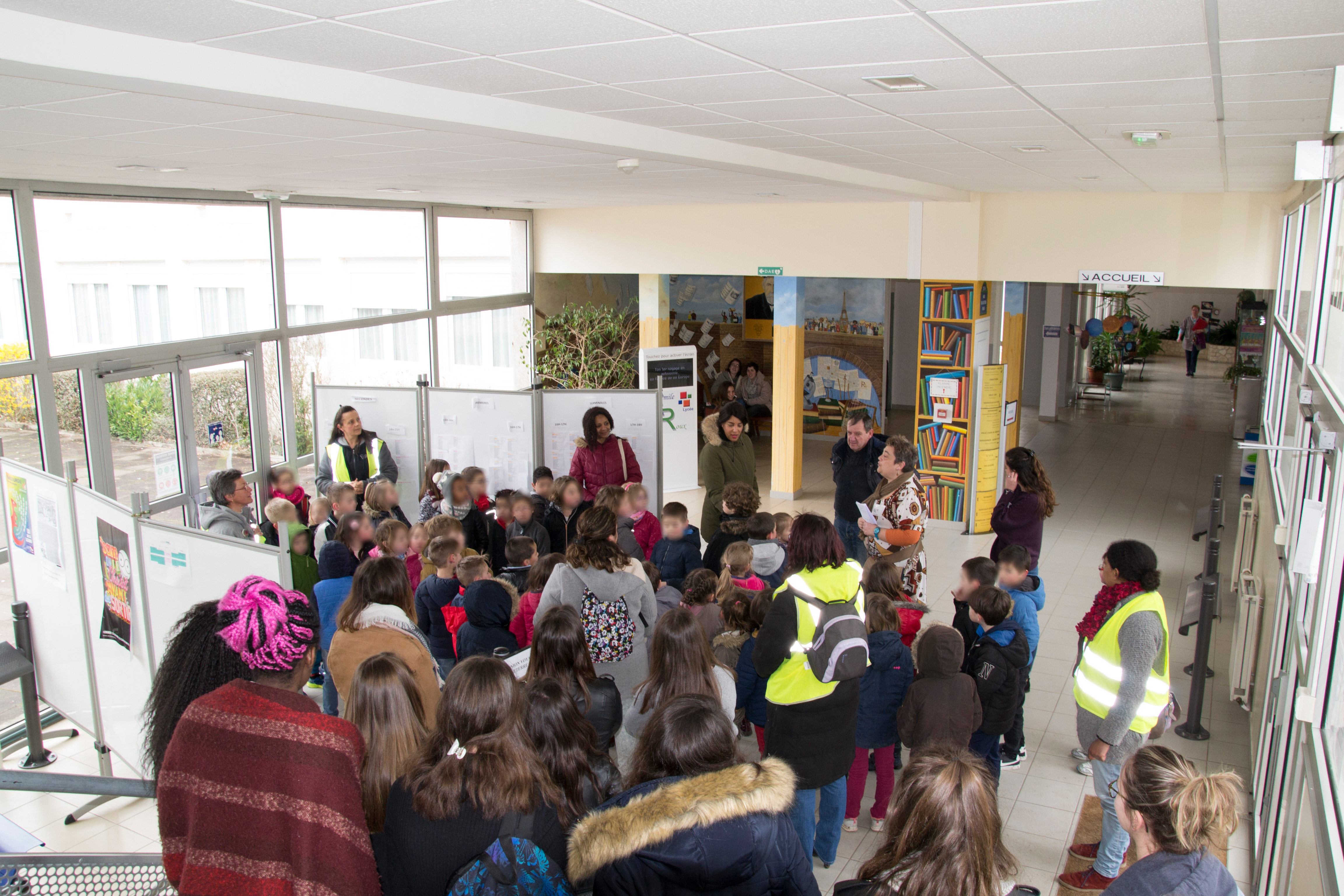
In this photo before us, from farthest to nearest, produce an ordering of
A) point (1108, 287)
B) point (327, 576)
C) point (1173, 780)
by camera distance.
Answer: point (1108, 287) < point (327, 576) < point (1173, 780)

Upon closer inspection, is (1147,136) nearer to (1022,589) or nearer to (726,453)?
(1022,589)

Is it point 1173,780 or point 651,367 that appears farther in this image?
point 651,367

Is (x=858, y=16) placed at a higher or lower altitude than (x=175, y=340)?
higher

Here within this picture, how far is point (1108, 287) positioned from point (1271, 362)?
14874mm

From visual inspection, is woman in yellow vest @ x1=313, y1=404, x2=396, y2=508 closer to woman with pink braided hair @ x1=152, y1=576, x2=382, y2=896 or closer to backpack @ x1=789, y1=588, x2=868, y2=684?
backpack @ x1=789, y1=588, x2=868, y2=684

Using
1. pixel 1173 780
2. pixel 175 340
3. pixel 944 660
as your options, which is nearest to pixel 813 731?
pixel 944 660

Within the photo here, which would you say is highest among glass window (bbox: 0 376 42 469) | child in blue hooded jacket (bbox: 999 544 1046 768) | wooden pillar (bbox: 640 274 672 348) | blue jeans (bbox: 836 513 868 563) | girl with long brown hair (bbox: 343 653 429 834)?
wooden pillar (bbox: 640 274 672 348)

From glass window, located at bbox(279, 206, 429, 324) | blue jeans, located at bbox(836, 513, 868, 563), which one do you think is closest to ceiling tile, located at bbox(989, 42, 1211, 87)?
blue jeans, located at bbox(836, 513, 868, 563)

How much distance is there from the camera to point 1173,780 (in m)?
2.45

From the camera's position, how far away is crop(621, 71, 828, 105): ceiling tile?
10.8ft

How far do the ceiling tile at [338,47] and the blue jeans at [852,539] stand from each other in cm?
483

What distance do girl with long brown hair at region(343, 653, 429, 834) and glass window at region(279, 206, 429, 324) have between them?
21.9 ft

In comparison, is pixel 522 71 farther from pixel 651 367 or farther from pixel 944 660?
pixel 651 367

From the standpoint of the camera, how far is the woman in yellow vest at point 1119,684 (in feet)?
13.3
